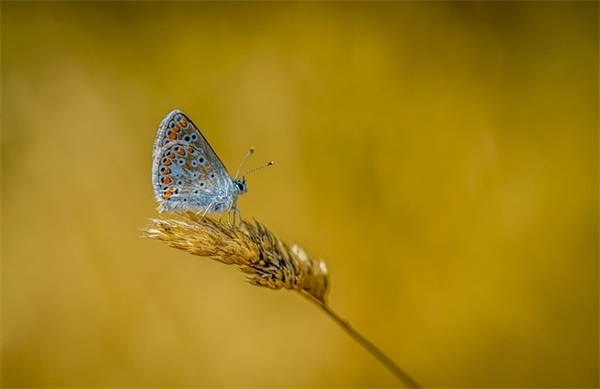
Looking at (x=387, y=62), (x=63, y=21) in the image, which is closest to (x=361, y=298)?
(x=387, y=62)

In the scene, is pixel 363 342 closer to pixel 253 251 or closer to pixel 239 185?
pixel 253 251

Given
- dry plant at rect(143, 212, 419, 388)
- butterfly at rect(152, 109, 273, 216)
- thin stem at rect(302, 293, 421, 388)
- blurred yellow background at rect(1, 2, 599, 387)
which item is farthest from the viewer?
blurred yellow background at rect(1, 2, 599, 387)

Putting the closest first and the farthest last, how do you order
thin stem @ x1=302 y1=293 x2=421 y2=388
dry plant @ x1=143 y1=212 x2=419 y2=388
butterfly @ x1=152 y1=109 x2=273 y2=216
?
thin stem @ x1=302 y1=293 x2=421 y2=388, dry plant @ x1=143 y1=212 x2=419 y2=388, butterfly @ x1=152 y1=109 x2=273 y2=216

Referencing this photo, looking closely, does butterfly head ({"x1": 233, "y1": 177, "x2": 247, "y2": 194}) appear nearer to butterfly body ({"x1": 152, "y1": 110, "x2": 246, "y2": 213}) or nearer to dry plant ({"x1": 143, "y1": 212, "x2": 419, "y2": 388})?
butterfly body ({"x1": 152, "y1": 110, "x2": 246, "y2": 213})

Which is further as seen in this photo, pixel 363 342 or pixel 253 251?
pixel 253 251

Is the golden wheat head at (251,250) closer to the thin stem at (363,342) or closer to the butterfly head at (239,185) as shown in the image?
the thin stem at (363,342)

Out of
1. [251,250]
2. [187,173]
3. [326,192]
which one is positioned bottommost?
[251,250]

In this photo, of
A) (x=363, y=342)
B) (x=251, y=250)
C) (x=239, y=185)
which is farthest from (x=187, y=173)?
(x=363, y=342)

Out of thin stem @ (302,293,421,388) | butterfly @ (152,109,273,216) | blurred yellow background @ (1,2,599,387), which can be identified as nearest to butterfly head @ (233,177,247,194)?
butterfly @ (152,109,273,216)

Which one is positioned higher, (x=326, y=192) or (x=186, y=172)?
(x=326, y=192)
